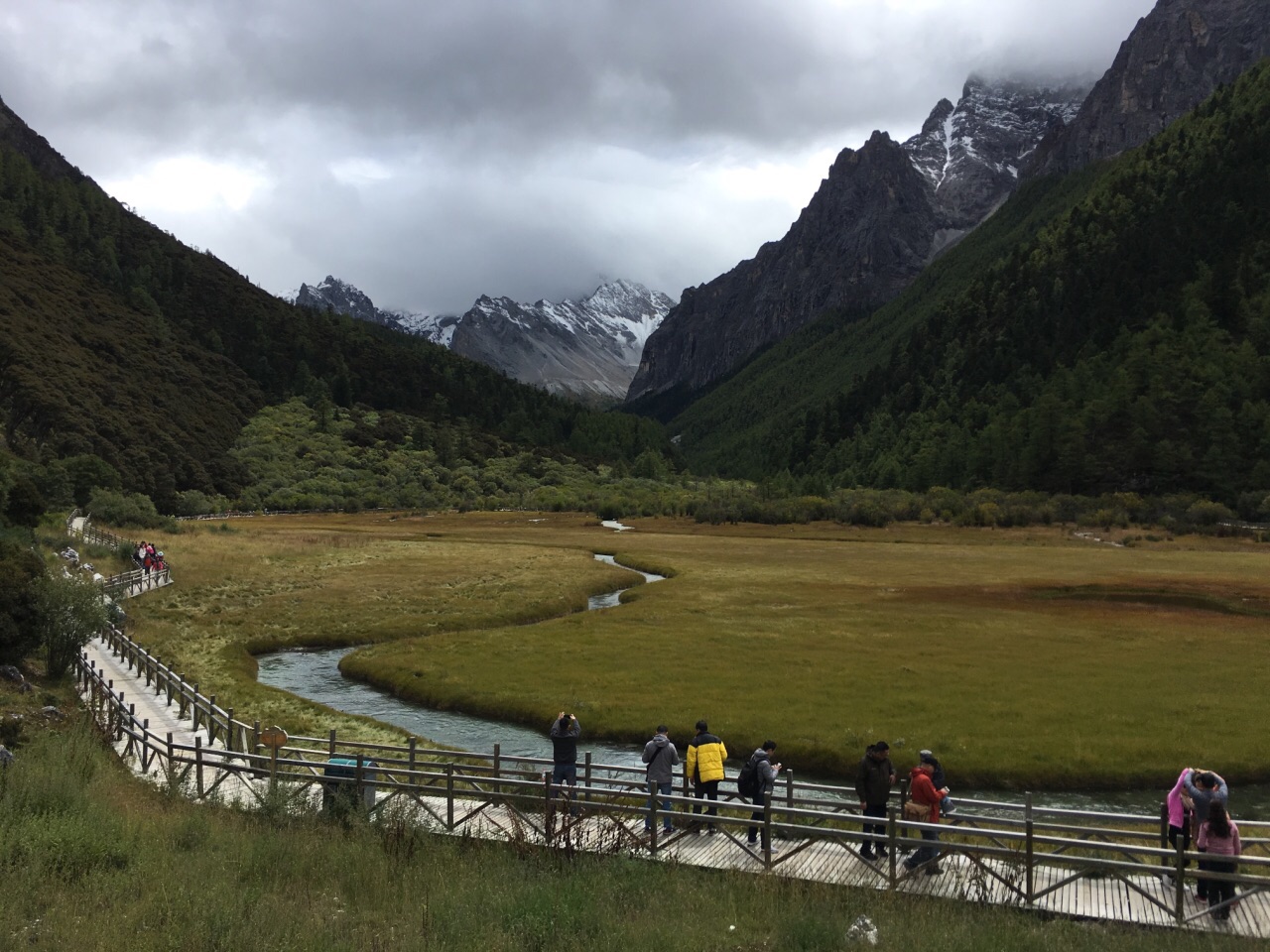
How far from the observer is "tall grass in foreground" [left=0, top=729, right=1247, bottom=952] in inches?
553

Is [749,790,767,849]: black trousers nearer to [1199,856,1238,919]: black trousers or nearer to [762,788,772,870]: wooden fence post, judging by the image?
[762,788,772,870]: wooden fence post

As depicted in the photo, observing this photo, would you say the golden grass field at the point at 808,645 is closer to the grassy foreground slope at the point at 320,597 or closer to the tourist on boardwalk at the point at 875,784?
the grassy foreground slope at the point at 320,597

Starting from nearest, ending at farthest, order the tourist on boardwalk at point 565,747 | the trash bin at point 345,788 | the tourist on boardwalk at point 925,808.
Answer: the tourist on boardwalk at point 925,808, the trash bin at point 345,788, the tourist on boardwalk at point 565,747

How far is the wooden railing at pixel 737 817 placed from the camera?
55.4ft

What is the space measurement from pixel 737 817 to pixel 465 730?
16.8 m

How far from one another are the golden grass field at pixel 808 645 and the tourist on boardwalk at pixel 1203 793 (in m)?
14.0

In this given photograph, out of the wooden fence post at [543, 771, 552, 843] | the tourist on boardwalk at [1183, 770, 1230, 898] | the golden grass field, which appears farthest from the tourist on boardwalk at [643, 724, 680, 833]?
the golden grass field

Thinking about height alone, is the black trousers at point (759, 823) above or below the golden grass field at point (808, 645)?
above

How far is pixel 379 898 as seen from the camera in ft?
53.1

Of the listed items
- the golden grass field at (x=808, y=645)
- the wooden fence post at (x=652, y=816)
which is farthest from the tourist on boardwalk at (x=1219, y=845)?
the golden grass field at (x=808, y=645)

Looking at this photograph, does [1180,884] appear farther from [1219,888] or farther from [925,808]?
[925,808]

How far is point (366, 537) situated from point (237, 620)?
2507 inches

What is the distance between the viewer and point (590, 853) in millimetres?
18906

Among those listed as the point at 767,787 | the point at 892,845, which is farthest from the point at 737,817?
the point at 892,845
